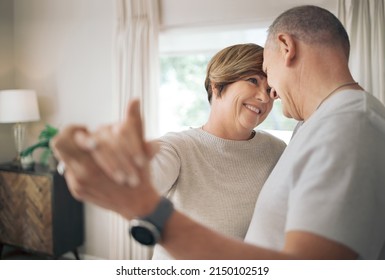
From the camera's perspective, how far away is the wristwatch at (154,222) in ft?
1.16

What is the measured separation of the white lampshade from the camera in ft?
5.80

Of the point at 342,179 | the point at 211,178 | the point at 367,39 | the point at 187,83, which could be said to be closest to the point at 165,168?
the point at 211,178

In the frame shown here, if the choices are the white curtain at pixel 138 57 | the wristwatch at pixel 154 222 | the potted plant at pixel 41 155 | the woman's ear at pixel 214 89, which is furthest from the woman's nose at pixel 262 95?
the potted plant at pixel 41 155

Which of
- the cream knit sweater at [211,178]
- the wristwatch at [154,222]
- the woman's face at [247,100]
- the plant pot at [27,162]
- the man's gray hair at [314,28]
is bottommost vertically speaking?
the plant pot at [27,162]

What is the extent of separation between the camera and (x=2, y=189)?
78.3 inches

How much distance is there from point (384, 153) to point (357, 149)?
0.18 feet

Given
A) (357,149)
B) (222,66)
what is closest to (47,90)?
(222,66)

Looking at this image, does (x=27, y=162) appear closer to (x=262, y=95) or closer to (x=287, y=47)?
(x=262, y=95)

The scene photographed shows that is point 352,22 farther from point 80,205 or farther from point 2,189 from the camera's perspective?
point 2,189

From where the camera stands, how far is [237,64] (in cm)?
81

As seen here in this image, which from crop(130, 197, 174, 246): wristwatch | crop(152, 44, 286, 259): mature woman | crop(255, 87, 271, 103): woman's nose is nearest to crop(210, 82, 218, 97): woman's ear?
crop(152, 44, 286, 259): mature woman

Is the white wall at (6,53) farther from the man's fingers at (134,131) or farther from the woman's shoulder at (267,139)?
the man's fingers at (134,131)

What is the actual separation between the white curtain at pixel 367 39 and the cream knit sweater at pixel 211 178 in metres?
0.70
